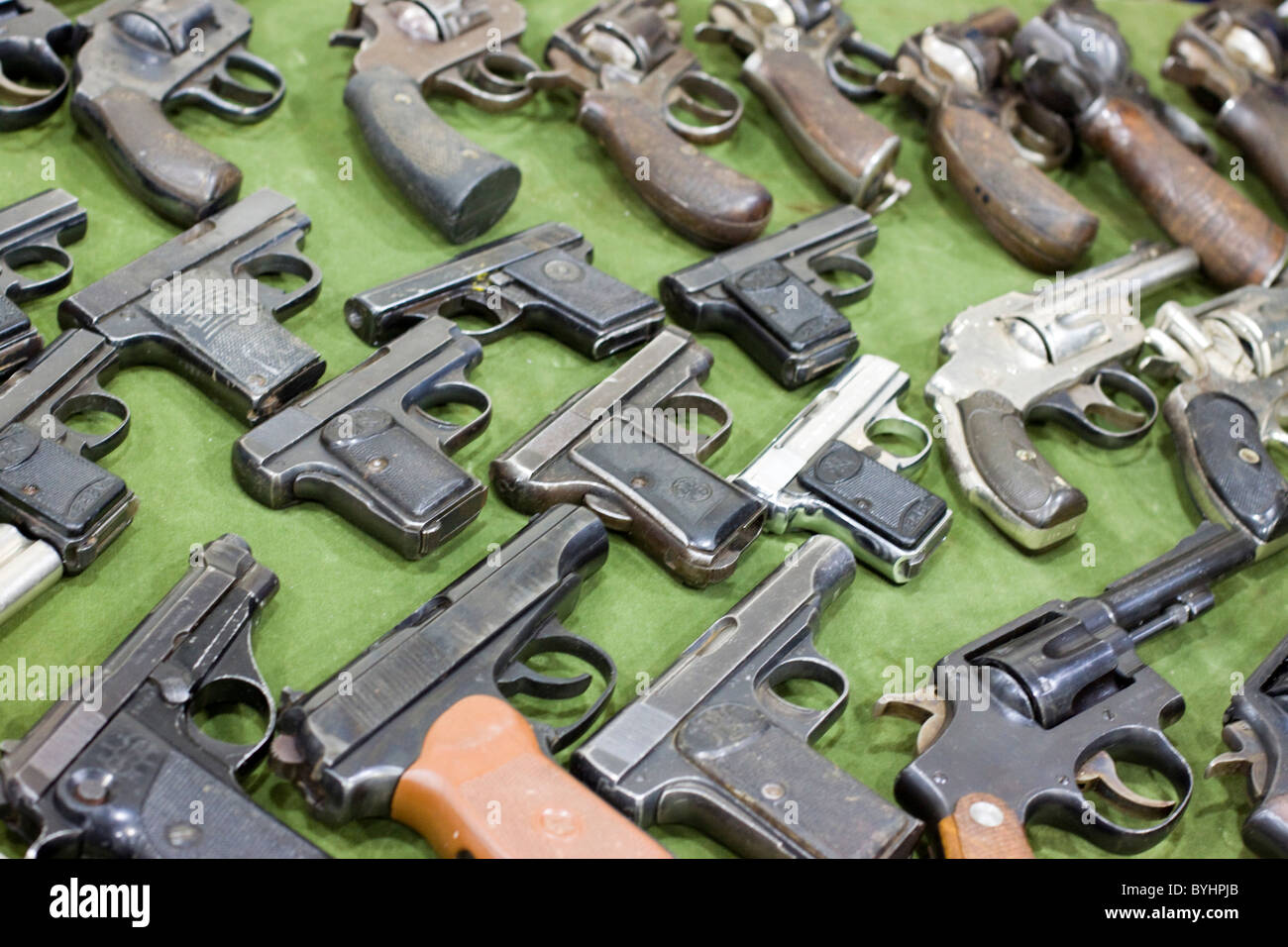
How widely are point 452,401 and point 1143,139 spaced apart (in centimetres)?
295

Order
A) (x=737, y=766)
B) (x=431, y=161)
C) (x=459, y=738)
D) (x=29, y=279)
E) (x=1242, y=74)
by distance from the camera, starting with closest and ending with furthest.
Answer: (x=459, y=738) → (x=737, y=766) → (x=29, y=279) → (x=431, y=161) → (x=1242, y=74)

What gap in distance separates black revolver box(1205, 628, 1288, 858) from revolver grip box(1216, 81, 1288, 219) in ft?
8.41

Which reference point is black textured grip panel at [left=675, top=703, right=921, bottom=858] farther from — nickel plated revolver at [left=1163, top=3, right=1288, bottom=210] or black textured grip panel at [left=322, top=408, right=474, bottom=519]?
nickel plated revolver at [left=1163, top=3, right=1288, bottom=210]

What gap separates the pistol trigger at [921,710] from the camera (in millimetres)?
3152

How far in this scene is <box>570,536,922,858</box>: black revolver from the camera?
111 inches

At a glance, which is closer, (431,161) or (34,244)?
(34,244)

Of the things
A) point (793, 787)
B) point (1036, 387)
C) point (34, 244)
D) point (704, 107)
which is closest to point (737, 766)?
point (793, 787)

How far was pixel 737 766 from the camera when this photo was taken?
9.50 ft

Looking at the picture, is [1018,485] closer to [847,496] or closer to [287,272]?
[847,496]

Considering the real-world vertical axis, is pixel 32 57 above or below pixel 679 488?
above

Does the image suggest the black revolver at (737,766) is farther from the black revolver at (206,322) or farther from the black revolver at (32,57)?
the black revolver at (32,57)

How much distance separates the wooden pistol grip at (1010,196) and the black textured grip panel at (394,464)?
242 cm
